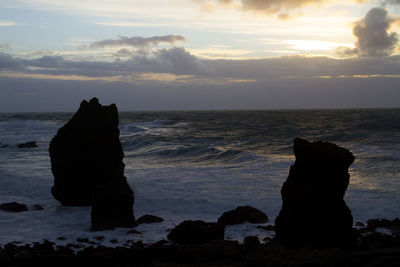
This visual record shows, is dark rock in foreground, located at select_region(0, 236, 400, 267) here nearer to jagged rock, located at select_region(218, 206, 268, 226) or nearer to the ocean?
the ocean

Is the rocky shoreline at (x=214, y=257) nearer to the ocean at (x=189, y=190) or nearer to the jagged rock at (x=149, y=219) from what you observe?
the ocean at (x=189, y=190)

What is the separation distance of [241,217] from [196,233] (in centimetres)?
257

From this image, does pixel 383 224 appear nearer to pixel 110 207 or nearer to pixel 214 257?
pixel 214 257

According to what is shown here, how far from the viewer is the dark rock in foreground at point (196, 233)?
9.77 m

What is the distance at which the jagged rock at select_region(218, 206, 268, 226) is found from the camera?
11.9m

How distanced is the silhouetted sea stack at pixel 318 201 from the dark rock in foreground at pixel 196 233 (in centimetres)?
156

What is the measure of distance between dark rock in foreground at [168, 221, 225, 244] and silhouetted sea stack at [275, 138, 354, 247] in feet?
5.13

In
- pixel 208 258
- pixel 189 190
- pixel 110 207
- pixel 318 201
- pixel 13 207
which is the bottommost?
pixel 189 190

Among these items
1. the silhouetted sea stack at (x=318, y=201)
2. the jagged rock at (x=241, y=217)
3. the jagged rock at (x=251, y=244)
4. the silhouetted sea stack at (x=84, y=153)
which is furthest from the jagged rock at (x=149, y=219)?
the silhouetted sea stack at (x=318, y=201)

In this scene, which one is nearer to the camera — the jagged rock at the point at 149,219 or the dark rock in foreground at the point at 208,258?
the dark rock in foreground at the point at 208,258

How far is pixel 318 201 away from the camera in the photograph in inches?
342

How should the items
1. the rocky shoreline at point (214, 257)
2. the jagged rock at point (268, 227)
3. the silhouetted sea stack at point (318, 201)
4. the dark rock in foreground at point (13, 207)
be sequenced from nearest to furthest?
the rocky shoreline at point (214, 257)
the silhouetted sea stack at point (318, 201)
the jagged rock at point (268, 227)
the dark rock in foreground at point (13, 207)

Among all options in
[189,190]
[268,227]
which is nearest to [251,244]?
[268,227]

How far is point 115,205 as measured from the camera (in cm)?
1198
